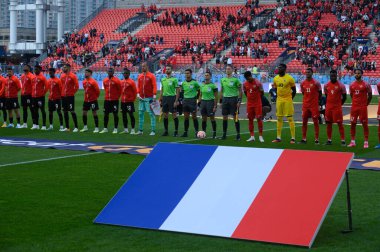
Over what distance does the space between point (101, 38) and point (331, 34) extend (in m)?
19.0

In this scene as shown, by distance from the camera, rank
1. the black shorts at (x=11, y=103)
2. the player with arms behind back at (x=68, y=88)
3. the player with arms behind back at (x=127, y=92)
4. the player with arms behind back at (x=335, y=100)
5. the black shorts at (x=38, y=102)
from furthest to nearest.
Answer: the black shorts at (x=11, y=103) → the black shorts at (x=38, y=102) → the player with arms behind back at (x=68, y=88) → the player with arms behind back at (x=127, y=92) → the player with arms behind back at (x=335, y=100)

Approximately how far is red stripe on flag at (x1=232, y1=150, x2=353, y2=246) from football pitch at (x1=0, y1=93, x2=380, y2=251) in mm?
176

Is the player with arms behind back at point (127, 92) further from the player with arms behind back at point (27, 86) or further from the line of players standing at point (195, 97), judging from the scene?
the player with arms behind back at point (27, 86)

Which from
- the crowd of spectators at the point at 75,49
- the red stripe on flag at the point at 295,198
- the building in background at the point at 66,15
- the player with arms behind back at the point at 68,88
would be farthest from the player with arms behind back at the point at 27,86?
the building in background at the point at 66,15

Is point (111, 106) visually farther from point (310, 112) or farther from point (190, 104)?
point (310, 112)

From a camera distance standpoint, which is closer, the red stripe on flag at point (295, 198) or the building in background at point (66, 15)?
the red stripe on flag at point (295, 198)

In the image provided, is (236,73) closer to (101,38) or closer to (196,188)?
(101,38)

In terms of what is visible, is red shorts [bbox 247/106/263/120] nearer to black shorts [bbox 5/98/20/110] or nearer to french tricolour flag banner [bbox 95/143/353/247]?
black shorts [bbox 5/98/20/110]

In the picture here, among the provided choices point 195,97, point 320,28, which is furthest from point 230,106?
point 320,28

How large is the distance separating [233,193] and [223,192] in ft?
0.38

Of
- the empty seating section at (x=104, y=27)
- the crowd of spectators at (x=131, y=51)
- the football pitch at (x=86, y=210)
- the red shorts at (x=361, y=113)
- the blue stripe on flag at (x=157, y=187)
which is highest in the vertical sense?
the empty seating section at (x=104, y=27)

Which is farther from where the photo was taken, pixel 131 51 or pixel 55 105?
pixel 131 51

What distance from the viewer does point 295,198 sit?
7.50 meters

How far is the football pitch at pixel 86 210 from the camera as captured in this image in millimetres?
7168
